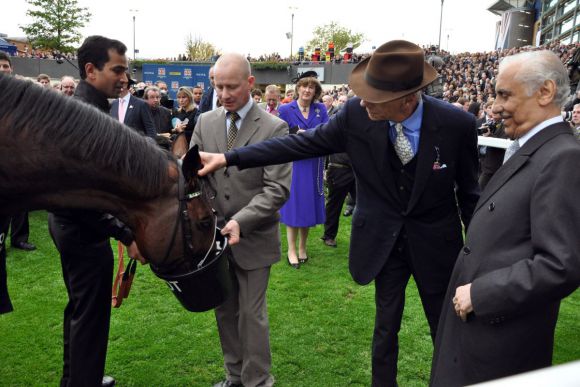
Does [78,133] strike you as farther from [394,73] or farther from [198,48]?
[198,48]

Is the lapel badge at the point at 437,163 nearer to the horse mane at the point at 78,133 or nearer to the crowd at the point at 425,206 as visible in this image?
the crowd at the point at 425,206

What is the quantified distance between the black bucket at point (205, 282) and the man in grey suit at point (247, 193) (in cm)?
54

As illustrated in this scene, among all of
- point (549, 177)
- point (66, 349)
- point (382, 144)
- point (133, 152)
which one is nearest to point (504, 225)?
point (549, 177)

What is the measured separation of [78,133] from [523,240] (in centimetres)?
184

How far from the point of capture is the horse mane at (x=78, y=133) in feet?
6.08

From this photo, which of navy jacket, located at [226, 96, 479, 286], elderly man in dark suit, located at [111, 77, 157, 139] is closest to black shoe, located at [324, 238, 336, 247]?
elderly man in dark suit, located at [111, 77, 157, 139]

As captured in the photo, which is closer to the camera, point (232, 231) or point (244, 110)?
point (232, 231)

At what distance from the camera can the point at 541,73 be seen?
1.80 m

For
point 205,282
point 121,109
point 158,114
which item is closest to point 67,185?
point 205,282

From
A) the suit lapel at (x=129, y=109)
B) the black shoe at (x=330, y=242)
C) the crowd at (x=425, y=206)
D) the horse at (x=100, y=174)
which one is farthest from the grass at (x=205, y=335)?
the suit lapel at (x=129, y=109)

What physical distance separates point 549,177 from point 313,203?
14.0ft

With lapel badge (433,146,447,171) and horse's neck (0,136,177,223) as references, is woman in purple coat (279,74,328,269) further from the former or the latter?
horse's neck (0,136,177,223)

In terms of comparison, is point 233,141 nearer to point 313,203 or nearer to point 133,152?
point 133,152

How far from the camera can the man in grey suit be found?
9.32 ft
